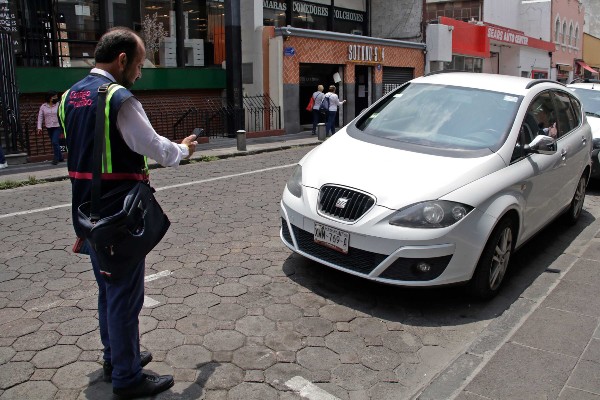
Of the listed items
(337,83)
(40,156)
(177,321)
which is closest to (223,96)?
(337,83)

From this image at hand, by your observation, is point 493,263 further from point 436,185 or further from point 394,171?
point 394,171

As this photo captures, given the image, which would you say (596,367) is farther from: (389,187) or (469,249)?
(389,187)

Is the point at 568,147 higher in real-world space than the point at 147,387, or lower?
higher

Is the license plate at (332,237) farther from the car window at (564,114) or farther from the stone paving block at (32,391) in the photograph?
the car window at (564,114)

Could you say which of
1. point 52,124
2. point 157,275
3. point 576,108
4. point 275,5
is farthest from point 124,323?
point 275,5

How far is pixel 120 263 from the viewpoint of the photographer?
2881 millimetres

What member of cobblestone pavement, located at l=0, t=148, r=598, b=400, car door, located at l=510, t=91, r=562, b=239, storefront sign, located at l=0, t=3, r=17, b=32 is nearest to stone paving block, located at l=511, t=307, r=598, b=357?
cobblestone pavement, located at l=0, t=148, r=598, b=400

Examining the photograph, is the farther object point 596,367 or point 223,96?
point 223,96

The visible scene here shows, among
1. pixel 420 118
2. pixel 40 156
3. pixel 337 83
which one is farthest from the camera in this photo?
pixel 337 83

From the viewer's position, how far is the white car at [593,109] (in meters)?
8.95

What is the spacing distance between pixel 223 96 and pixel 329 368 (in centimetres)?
1685

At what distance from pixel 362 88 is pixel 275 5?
485cm

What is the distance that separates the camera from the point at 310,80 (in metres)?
22.0

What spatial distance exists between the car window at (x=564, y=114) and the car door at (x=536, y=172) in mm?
316
